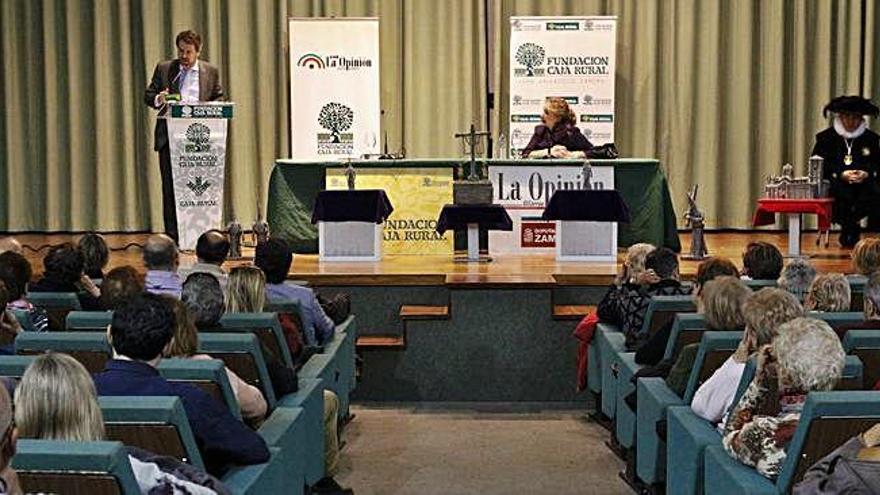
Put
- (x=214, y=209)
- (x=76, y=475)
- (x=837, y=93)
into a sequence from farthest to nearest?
1. (x=837, y=93)
2. (x=214, y=209)
3. (x=76, y=475)

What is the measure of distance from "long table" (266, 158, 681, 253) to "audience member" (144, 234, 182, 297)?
399cm

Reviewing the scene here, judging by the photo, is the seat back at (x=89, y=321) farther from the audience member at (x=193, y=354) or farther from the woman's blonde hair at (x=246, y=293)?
the audience member at (x=193, y=354)

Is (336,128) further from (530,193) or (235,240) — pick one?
(530,193)

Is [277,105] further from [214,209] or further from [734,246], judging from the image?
[734,246]

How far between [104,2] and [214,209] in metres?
4.22

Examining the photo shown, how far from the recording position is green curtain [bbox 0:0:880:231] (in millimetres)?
13133

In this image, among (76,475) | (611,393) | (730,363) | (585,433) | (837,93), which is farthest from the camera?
(837,93)

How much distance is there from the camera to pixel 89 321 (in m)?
5.06

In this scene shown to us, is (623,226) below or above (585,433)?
above

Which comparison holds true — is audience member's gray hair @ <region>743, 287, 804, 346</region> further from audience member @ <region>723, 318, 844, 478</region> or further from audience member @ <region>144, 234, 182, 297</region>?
audience member @ <region>144, 234, 182, 297</region>

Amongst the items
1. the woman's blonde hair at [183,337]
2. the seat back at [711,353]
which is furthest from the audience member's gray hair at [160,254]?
the seat back at [711,353]

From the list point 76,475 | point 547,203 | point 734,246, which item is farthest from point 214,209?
point 76,475

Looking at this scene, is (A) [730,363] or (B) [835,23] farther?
(B) [835,23]

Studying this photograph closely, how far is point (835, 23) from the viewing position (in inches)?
518
